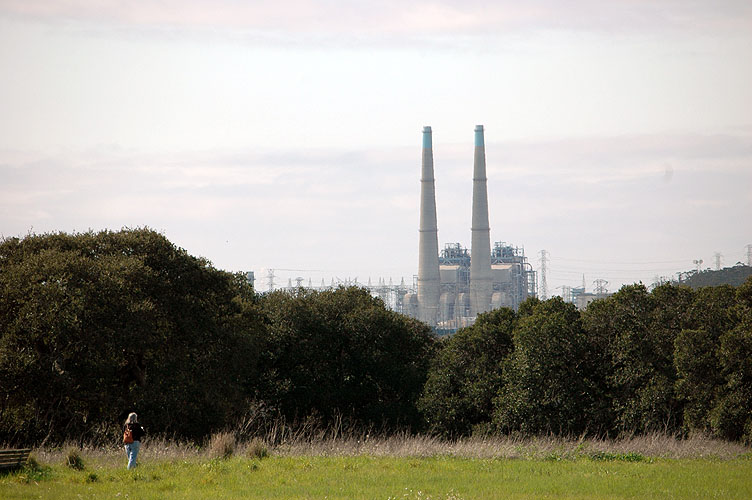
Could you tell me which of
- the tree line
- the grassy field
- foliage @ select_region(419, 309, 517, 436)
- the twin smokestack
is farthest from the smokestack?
the grassy field

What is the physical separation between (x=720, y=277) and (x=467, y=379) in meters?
114

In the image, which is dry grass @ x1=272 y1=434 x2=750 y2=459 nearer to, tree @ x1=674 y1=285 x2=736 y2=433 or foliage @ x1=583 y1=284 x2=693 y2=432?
tree @ x1=674 y1=285 x2=736 y2=433

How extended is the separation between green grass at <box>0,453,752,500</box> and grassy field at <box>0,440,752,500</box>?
19 millimetres

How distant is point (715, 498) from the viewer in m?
13.9

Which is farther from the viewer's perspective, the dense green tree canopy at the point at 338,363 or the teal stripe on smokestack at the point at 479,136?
the teal stripe on smokestack at the point at 479,136

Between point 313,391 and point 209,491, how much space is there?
17265 millimetres

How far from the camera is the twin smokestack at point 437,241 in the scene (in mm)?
136000

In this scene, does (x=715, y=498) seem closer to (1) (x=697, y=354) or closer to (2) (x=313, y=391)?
(1) (x=697, y=354)

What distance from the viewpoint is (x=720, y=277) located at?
133000 millimetres

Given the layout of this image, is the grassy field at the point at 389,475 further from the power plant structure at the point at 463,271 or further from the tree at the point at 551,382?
the power plant structure at the point at 463,271

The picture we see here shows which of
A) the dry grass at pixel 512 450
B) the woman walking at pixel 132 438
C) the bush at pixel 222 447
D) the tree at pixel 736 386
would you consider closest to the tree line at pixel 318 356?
the tree at pixel 736 386

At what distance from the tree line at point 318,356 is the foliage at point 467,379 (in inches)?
2.5

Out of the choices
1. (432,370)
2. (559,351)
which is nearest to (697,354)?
(559,351)

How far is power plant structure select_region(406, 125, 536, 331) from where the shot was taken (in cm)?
13625
